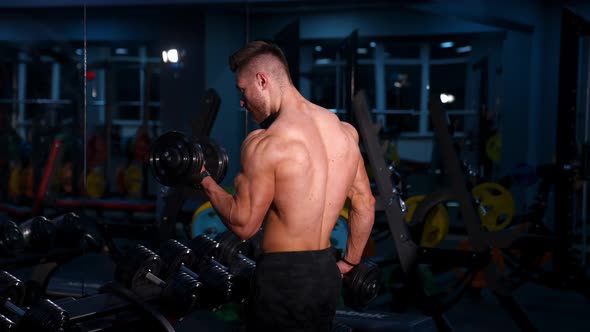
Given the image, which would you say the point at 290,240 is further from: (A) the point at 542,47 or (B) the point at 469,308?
(A) the point at 542,47

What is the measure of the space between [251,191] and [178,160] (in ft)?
0.73

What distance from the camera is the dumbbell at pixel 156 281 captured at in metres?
2.28

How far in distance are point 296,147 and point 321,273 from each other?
1.12 feet

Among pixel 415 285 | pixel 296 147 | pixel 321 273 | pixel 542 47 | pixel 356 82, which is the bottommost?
pixel 415 285

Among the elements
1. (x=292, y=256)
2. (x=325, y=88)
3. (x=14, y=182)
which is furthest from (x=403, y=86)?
(x=292, y=256)

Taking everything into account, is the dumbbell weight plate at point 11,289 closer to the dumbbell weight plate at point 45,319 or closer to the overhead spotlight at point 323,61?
the dumbbell weight plate at point 45,319

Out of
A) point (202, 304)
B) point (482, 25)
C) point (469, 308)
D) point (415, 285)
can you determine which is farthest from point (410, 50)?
point (202, 304)

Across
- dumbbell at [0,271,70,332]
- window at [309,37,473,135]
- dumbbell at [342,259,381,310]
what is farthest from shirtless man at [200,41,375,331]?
window at [309,37,473,135]

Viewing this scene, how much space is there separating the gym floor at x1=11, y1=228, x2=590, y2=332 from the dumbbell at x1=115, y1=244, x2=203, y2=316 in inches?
18.6

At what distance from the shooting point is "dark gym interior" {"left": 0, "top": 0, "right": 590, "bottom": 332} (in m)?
2.44

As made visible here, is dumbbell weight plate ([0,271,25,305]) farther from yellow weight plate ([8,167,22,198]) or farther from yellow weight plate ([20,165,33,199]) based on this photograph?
yellow weight plate ([20,165,33,199])

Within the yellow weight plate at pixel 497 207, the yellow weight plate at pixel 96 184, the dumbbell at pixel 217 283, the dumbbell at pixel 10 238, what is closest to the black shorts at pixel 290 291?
the dumbbell at pixel 217 283

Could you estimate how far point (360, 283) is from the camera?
2.28 metres

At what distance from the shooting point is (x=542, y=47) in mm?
6426
